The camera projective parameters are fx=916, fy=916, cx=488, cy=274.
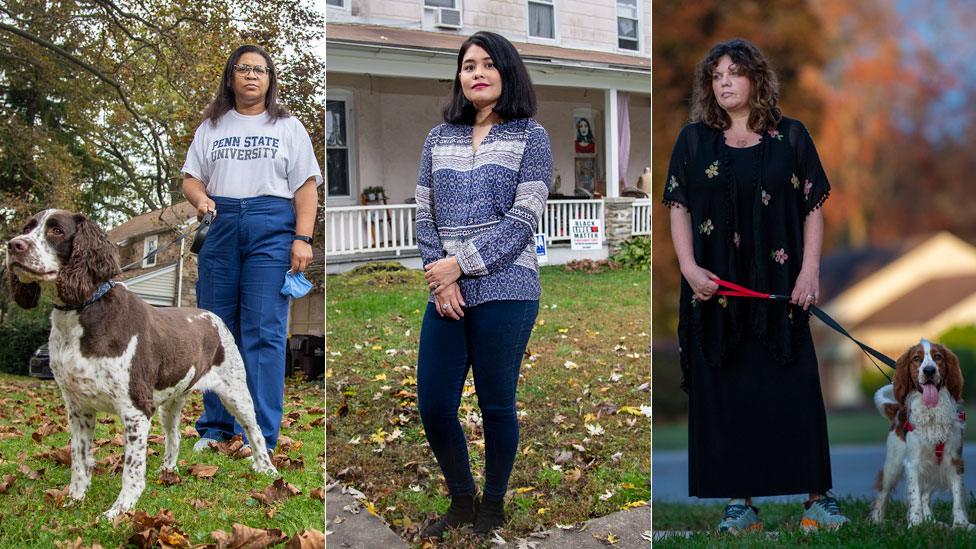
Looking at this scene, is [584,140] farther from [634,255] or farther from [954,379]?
[954,379]

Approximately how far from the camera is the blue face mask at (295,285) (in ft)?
9.50

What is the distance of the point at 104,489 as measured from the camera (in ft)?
9.12

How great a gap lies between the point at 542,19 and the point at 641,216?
78cm

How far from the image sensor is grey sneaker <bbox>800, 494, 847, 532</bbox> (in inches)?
116

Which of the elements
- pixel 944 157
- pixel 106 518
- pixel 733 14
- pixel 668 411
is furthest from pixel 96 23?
pixel 944 157

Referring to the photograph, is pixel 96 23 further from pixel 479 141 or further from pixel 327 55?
pixel 479 141

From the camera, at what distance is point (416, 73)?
2973 millimetres

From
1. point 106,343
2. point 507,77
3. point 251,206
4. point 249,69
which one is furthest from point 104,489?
point 507,77

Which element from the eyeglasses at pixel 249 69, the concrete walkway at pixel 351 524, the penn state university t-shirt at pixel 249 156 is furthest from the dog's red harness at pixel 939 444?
the eyeglasses at pixel 249 69

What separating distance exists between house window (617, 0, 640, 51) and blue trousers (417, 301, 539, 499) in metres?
1.05

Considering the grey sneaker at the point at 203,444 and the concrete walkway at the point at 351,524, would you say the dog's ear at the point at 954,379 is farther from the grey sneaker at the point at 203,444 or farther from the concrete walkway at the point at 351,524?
the grey sneaker at the point at 203,444

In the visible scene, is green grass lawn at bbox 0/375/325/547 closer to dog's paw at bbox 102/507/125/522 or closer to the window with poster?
dog's paw at bbox 102/507/125/522

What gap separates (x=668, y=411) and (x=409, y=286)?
987 millimetres

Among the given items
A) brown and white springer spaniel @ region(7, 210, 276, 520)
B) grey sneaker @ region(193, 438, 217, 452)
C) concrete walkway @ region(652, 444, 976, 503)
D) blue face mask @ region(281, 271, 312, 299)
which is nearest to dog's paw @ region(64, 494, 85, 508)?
brown and white springer spaniel @ region(7, 210, 276, 520)
